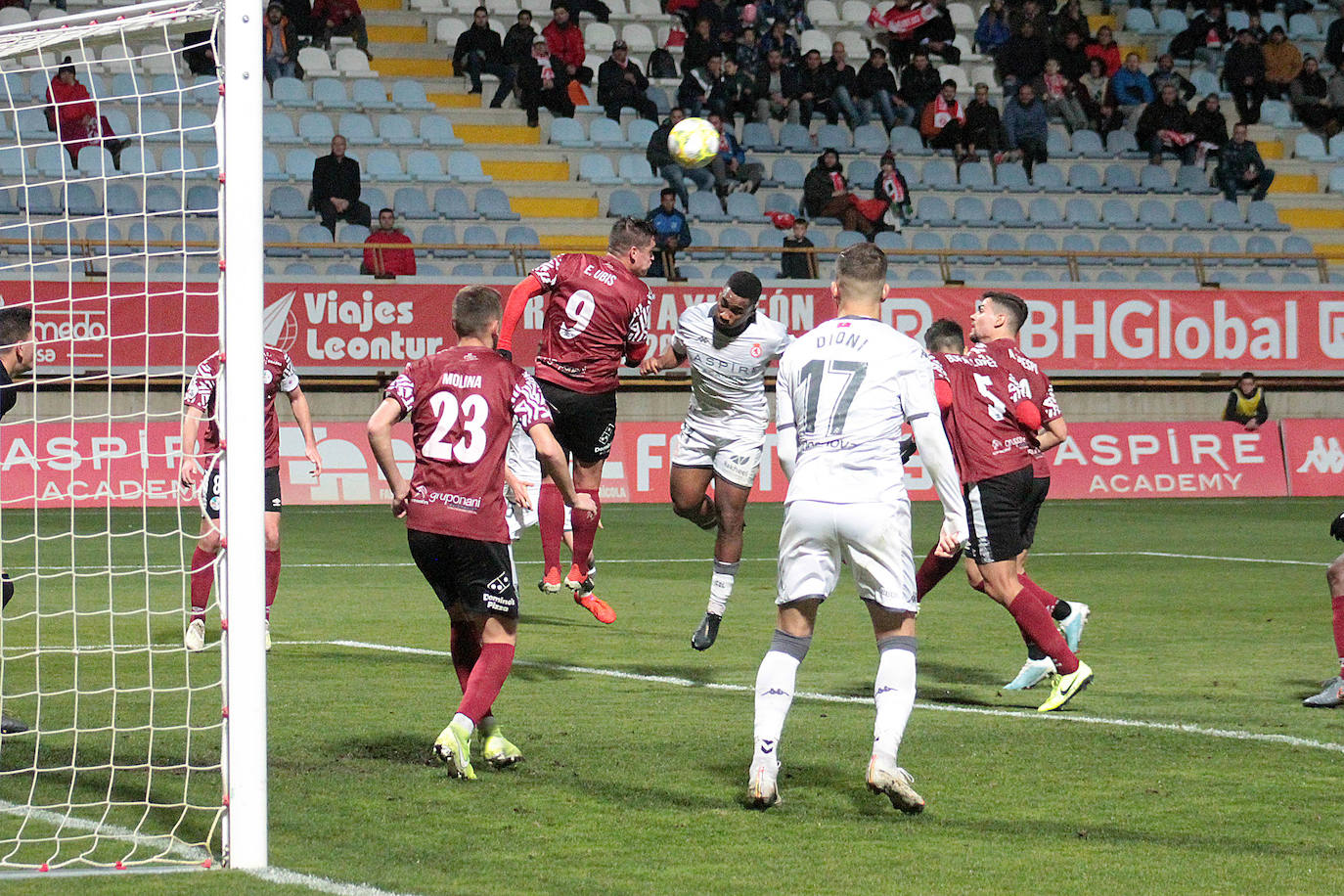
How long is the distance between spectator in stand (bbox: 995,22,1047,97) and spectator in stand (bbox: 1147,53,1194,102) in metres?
1.99

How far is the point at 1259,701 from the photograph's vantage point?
8.08m

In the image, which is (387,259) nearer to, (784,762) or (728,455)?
(728,455)

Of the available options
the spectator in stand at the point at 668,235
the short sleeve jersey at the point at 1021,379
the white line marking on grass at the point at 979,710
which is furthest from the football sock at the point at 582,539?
the spectator in stand at the point at 668,235

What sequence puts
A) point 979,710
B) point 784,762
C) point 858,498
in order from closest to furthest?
1. point 858,498
2. point 784,762
3. point 979,710

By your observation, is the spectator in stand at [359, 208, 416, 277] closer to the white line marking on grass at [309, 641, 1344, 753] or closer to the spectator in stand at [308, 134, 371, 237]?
the spectator in stand at [308, 134, 371, 237]

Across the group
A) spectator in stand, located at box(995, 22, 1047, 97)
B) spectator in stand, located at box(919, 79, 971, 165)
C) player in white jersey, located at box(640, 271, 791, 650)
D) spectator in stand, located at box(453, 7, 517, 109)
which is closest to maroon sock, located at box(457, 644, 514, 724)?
player in white jersey, located at box(640, 271, 791, 650)

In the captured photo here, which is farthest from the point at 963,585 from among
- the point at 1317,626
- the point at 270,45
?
the point at 270,45

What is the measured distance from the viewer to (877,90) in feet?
88.8

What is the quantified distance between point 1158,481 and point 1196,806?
18.2 metres

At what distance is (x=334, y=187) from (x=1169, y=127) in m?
13.8

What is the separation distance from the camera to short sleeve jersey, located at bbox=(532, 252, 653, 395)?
31.0ft

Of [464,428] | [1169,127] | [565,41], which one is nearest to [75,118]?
[565,41]

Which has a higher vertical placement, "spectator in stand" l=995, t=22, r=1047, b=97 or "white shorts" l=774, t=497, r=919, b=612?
"spectator in stand" l=995, t=22, r=1047, b=97

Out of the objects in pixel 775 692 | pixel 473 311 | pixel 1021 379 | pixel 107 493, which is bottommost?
pixel 775 692
